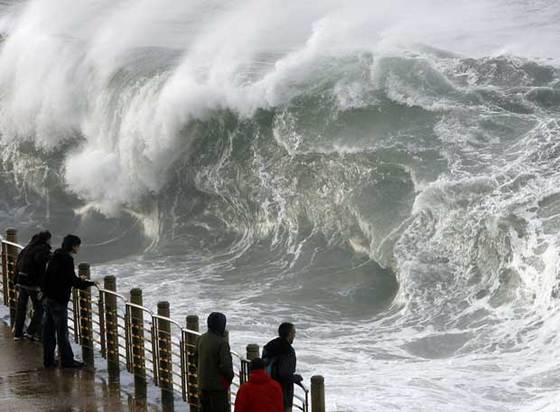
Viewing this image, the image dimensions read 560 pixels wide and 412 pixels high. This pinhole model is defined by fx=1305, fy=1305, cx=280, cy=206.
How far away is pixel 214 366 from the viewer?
10.2 metres

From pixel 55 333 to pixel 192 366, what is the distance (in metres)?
1.93

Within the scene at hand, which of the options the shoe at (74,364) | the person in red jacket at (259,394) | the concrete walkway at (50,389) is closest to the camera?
the person in red jacket at (259,394)

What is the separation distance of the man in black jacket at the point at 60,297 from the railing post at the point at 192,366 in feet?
4.27

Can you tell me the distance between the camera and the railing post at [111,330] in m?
12.4

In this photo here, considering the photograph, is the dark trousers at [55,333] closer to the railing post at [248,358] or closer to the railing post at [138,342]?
the railing post at [138,342]

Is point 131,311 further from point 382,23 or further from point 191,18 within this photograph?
point 191,18

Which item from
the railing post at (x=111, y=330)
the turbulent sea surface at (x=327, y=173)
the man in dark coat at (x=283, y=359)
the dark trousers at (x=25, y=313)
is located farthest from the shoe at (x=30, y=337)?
the man in dark coat at (x=283, y=359)

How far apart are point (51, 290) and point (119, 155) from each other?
13.1 m

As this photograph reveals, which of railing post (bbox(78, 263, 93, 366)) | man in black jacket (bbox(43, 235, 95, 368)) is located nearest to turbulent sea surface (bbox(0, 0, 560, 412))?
railing post (bbox(78, 263, 93, 366))

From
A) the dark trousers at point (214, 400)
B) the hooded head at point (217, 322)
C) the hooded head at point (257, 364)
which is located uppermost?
the hooded head at point (217, 322)

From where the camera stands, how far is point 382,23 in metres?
28.3

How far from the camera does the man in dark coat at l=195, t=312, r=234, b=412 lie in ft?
33.1

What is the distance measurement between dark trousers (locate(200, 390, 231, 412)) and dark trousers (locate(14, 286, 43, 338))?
3198mm

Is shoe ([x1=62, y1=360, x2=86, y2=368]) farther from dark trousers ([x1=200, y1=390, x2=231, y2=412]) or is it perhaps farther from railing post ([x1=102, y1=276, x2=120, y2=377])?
dark trousers ([x1=200, y1=390, x2=231, y2=412])
